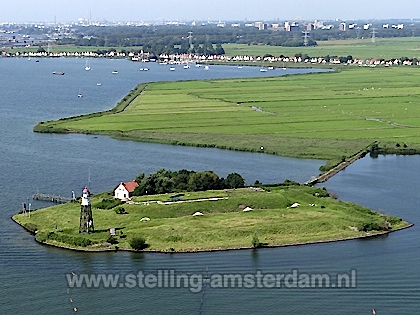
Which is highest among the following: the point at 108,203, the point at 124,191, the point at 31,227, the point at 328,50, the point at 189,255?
the point at 124,191

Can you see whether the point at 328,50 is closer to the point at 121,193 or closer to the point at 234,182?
the point at 234,182

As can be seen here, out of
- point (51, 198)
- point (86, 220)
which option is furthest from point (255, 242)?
point (51, 198)

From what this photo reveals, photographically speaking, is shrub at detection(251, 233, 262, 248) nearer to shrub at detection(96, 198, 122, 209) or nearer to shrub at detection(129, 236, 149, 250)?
shrub at detection(129, 236, 149, 250)

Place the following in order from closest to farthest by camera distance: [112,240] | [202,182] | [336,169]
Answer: [112,240] → [202,182] → [336,169]

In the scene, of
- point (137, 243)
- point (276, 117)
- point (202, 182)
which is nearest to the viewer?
point (137, 243)

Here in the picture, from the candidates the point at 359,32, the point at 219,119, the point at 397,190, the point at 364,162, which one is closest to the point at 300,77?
the point at 219,119

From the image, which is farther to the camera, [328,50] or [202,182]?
[328,50]
